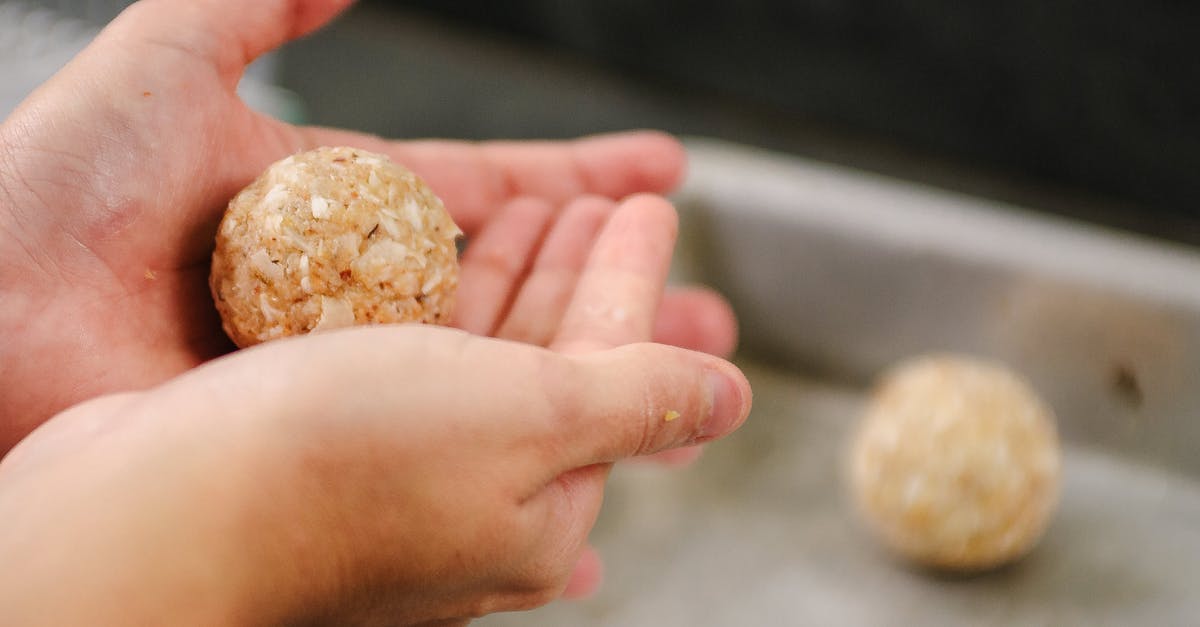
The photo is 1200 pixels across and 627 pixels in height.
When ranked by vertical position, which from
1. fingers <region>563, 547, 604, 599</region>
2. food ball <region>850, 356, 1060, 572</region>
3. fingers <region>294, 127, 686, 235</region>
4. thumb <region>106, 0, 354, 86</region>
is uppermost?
thumb <region>106, 0, 354, 86</region>

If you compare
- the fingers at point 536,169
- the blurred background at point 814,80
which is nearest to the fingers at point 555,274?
the fingers at point 536,169

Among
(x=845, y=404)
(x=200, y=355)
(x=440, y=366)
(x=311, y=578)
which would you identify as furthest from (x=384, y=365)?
(x=845, y=404)

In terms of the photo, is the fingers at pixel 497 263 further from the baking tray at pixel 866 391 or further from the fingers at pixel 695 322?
the baking tray at pixel 866 391

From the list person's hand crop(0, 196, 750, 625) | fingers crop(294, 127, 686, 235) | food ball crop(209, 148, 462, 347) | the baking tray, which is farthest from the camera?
the baking tray

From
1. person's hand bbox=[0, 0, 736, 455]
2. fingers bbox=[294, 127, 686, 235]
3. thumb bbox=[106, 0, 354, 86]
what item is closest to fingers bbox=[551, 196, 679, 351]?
person's hand bbox=[0, 0, 736, 455]

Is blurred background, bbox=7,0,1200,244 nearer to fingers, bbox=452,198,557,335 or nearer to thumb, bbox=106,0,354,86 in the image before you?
thumb, bbox=106,0,354,86

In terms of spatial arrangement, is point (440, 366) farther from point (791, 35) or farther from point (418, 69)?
point (418, 69)

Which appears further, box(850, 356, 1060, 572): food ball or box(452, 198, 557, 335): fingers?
box(850, 356, 1060, 572): food ball

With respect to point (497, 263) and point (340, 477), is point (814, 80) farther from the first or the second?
point (340, 477)
